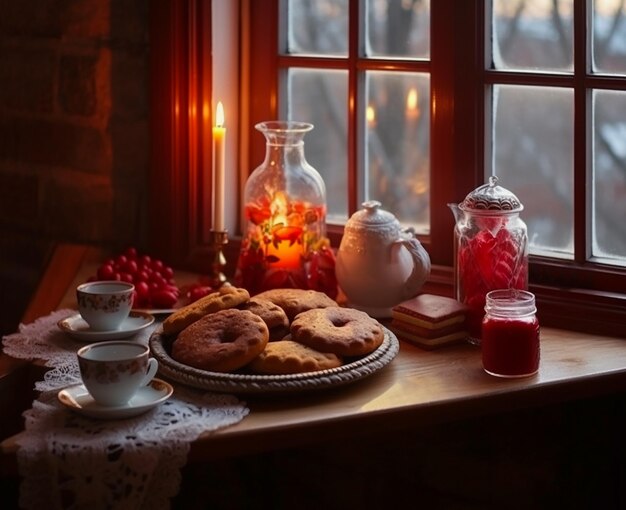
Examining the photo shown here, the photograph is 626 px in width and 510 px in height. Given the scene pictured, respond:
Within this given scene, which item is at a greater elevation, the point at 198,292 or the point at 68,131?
the point at 68,131

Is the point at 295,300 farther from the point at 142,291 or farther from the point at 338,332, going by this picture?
the point at 142,291

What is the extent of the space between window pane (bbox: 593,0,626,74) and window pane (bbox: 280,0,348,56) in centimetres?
51

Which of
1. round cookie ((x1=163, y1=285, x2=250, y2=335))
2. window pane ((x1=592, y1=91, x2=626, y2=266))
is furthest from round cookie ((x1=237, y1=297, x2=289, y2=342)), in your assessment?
window pane ((x1=592, y1=91, x2=626, y2=266))

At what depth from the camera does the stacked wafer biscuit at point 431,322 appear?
1737 mm

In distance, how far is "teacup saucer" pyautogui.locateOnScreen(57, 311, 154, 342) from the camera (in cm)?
176

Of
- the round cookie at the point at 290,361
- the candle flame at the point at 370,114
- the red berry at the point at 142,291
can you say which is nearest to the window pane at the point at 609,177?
the candle flame at the point at 370,114

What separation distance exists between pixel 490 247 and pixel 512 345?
8.3 inches

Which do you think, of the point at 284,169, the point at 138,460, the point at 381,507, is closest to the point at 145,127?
the point at 284,169

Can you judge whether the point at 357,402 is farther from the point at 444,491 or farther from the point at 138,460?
the point at 444,491

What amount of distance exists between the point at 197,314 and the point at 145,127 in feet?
2.36

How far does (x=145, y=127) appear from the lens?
2.28 metres

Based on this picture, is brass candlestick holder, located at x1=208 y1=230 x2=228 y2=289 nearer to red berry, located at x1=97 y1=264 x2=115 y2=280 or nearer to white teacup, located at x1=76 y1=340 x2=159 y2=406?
red berry, located at x1=97 y1=264 x2=115 y2=280

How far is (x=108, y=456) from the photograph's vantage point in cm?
138

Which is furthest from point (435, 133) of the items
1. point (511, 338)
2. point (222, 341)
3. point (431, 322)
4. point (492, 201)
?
point (222, 341)
